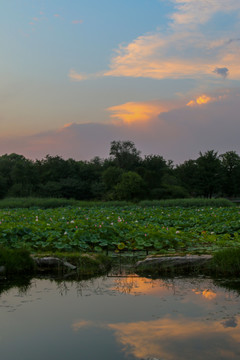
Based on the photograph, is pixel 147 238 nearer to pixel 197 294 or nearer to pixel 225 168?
pixel 197 294

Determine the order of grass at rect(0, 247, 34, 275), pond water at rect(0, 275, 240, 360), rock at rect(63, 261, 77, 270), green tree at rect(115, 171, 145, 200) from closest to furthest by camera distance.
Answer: pond water at rect(0, 275, 240, 360)
grass at rect(0, 247, 34, 275)
rock at rect(63, 261, 77, 270)
green tree at rect(115, 171, 145, 200)

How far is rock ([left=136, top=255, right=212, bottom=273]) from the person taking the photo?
26.3 ft

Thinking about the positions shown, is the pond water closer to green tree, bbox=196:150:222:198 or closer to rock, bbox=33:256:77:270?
rock, bbox=33:256:77:270

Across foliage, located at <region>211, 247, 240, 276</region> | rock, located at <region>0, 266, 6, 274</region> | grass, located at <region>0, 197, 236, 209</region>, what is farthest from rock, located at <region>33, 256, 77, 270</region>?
grass, located at <region>0, 197, 236, 209</region>

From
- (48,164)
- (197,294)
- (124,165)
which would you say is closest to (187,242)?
(197,294)

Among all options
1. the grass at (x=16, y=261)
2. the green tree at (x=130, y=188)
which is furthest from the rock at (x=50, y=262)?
the green tree at (x=130, y=188)

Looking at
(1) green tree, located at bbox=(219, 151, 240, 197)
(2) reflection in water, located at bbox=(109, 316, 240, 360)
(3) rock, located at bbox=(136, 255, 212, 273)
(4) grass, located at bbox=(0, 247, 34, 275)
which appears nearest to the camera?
(2) reflection in water, located at bbox=(109, 316, 240, 360)

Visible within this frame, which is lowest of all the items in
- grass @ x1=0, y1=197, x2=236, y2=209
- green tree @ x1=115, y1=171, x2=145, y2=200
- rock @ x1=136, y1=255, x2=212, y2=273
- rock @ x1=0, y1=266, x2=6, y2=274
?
rock @ x1=136, y1=255, x2=212, y2=273

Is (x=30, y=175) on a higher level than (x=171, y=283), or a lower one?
higher

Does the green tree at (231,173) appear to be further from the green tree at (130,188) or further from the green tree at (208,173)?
the green tree at (130,188)

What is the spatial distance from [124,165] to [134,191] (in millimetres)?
16972

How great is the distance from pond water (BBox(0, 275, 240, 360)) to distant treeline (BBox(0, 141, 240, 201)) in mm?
33158

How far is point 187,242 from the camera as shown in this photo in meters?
10.1

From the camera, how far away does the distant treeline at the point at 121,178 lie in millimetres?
41406
